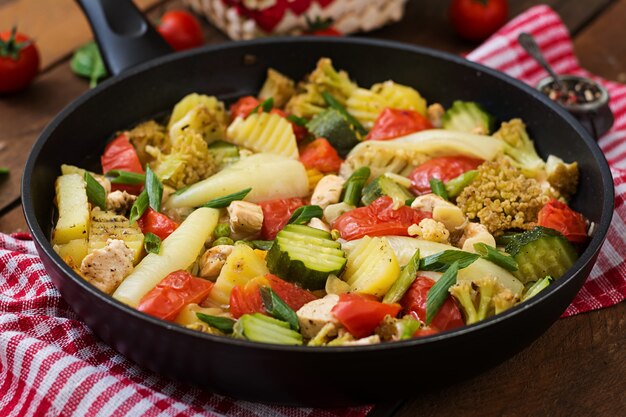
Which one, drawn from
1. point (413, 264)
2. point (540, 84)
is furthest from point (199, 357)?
point (540, 84)

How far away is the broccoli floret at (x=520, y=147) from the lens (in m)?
3.34

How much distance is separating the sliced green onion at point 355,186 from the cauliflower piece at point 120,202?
0.79 meters

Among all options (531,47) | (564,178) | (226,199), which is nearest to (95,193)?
(226,199)

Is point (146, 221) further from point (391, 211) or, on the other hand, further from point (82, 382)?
point (391, 211)

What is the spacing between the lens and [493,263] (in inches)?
109

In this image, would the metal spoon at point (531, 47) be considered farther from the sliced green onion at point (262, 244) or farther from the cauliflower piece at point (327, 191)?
the sliced green onion at point (262, 244)

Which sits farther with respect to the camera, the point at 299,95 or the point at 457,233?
the point at 299,95

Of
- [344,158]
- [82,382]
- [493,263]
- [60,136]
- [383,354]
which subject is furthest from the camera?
[344,158]

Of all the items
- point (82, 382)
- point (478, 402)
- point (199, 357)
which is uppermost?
point (199, 357)

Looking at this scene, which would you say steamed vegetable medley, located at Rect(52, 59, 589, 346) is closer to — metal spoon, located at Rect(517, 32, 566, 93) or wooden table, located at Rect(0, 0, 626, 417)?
wooden table, located at Rect(0, 0, 626, 417)

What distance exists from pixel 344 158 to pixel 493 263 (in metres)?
0.91

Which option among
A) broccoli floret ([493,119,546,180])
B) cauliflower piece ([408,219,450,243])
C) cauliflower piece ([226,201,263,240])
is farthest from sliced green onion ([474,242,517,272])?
cauliflower piece ([226,201,263,240])

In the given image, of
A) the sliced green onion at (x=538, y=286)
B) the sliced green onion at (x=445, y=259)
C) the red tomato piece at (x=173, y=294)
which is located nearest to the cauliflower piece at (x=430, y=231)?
the sliced green onion at (x=445, y=259)

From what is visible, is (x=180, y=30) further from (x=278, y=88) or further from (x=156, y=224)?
(x=156, y=224)
